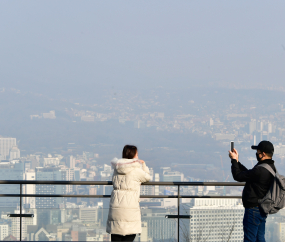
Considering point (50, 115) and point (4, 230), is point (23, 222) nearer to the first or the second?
point (4, 230)

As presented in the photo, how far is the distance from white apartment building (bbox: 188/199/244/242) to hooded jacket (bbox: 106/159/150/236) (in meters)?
1.32

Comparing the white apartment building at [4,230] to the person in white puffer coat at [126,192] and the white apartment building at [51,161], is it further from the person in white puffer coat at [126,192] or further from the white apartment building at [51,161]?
the white apartment building at [51,161]

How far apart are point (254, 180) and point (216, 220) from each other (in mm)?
1238

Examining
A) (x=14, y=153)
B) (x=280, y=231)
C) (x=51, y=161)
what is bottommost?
(x=51, y=161)

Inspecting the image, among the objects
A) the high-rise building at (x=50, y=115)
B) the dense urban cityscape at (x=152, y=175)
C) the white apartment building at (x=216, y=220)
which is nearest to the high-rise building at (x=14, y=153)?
the dense urban cityscape at (x=152, y=175)

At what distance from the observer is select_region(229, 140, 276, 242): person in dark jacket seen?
3725 millimetres

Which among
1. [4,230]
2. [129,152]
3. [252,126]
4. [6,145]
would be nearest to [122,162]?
[129,152]

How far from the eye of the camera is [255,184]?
377cm

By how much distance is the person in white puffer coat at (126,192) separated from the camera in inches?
147

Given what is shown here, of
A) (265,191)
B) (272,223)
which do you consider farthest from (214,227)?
(265,191)

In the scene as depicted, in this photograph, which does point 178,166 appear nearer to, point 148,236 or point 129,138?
point 129,138

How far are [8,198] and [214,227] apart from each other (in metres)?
2.72

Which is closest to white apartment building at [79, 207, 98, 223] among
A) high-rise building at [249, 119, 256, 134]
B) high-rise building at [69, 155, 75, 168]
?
high-rise building at [69, 155, 75, 168]

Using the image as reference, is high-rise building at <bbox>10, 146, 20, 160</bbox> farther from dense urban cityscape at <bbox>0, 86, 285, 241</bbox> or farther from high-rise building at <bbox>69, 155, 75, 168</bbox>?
high-rise building at <bbox>69, 155, 75, 168</bbox>
